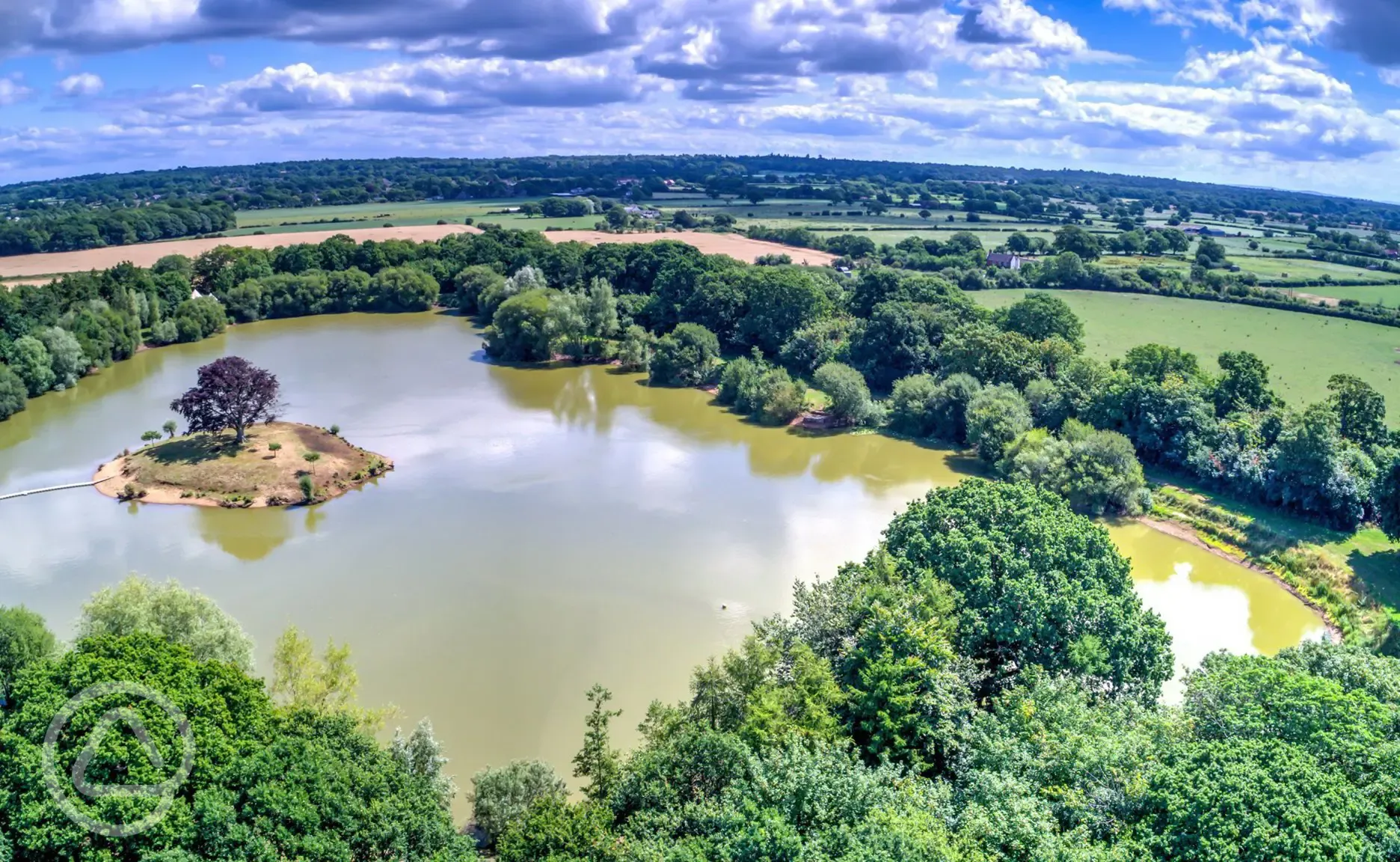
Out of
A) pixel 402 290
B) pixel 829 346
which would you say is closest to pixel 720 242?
pixel 402 290

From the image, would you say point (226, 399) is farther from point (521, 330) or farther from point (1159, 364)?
point (1159, 364)

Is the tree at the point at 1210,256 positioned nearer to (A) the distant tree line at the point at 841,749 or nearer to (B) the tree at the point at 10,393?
(A) the distant tree line at the point at 841,749

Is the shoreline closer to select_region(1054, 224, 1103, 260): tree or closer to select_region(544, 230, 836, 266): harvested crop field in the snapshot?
select_region(544, 230, 836, 266): harvested crop field

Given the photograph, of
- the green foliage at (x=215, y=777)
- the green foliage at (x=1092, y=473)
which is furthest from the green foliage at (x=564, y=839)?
the green foliage at (x=1092, y=473)

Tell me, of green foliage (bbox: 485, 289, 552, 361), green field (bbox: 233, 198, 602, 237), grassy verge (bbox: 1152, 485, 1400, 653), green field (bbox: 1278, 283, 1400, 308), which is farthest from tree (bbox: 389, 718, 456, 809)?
green field (bbox: 233, 198, 602, 237)

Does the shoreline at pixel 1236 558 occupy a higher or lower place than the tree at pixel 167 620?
lower

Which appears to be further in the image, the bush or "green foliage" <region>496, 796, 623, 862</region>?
the bush
